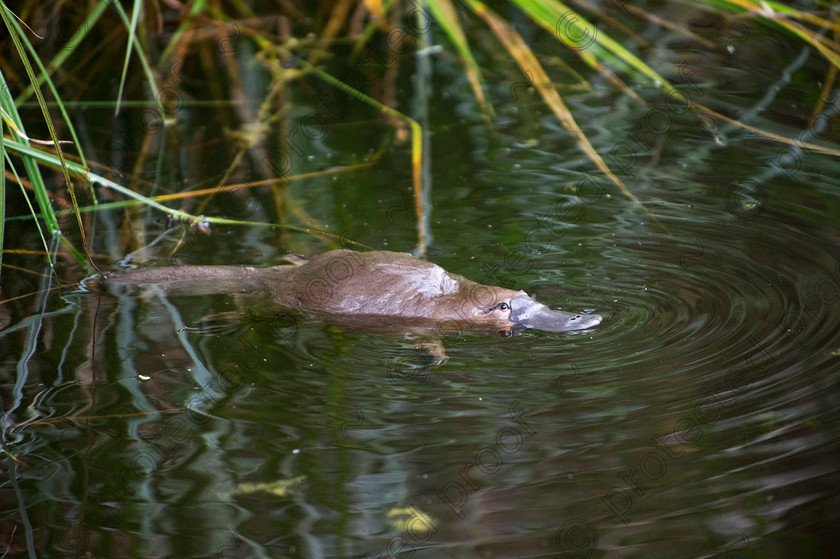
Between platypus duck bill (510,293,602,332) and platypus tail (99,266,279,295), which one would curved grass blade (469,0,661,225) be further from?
platypus tail (99,266,279,295)

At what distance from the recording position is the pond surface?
211 centimetres

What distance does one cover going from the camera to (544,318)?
2990mm

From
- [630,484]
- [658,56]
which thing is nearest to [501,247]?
[630,484]

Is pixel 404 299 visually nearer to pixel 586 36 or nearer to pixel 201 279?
pixel 201 279

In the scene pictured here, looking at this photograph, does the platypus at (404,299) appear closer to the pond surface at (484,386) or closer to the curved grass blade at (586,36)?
the pond surface at (484,386)

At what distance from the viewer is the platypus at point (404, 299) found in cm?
301

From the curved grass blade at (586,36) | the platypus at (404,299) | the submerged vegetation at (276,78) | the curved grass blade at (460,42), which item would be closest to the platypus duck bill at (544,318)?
the platypus at (404,299)

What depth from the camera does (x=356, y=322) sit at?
3.04 meters

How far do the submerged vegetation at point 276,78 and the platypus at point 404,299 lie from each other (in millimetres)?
499

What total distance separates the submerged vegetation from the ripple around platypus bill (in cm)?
69

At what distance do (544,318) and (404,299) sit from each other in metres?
0.48

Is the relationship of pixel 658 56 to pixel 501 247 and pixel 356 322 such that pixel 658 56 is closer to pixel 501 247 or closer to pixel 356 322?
pixel 501 247

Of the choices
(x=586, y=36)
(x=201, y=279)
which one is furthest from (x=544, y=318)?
(x=586, y=36)

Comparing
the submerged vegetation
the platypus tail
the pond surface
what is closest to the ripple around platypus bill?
the pond surface
